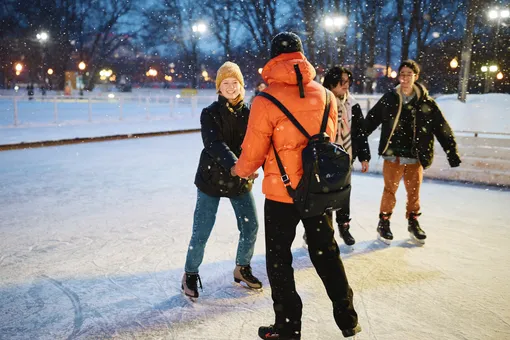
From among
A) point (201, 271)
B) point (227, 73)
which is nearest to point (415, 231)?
point (201, 271)

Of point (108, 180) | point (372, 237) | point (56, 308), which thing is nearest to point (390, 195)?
point (372, 237)

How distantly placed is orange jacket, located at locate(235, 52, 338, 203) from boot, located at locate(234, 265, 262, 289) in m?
1.14

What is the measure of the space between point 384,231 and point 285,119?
2.55 m

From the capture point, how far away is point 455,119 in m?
11.5

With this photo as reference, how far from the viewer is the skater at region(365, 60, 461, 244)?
13.7ft

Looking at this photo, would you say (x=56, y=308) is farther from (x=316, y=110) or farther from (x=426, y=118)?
(x=426, y=118)

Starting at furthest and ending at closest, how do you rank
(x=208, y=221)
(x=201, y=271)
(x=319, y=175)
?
(x=201, y=271) → (x=208, y=221) → (x=319, y=175)

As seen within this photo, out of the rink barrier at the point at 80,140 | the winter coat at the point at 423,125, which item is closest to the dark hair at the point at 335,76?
the winter coat at the point at 423,125

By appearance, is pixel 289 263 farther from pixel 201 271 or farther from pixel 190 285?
pixel 201 271

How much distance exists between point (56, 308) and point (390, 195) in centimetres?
309

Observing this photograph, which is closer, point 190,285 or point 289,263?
point 289,263

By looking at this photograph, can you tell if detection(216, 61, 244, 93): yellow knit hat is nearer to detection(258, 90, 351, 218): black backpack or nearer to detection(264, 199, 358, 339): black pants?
detection(258, 90, 351, 218): black backpack

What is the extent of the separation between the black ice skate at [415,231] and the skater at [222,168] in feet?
6.13

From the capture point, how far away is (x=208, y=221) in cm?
316
